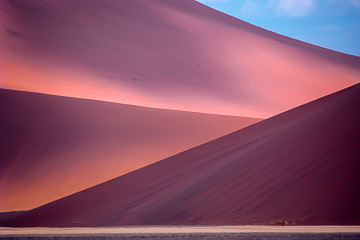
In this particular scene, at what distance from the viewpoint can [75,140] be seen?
43.9ft

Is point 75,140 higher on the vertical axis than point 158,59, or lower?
lower

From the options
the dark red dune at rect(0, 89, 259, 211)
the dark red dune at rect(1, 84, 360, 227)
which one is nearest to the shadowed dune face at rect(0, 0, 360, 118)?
the dark red dune at rect(0, 89, 259, 211)

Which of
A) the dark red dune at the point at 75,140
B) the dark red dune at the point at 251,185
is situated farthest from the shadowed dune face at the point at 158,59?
the dark red dune at the point at 251,185

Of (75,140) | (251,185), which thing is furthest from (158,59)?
(251,185)

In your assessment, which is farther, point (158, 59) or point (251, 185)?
point (158, 59)

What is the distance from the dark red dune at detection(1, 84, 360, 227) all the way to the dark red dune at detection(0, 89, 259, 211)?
1.22 meters

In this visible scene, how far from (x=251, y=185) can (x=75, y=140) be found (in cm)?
664

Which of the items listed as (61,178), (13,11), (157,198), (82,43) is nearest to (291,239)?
(157,198)

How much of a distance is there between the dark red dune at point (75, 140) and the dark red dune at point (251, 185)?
1.22 metres

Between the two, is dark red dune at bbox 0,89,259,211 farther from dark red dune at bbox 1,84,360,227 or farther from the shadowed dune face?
dark red dune at bbox 1,84,360,227

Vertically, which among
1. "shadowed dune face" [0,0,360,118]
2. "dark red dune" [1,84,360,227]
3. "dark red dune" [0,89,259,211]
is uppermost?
"shadowed dune face" [0,0,360,118]

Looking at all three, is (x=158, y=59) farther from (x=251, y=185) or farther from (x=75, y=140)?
(x=251, y=185)

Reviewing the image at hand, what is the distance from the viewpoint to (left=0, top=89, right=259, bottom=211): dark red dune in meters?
11.5

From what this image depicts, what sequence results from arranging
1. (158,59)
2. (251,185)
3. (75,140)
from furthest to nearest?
(158,59)
(75,140)
(251,185)
